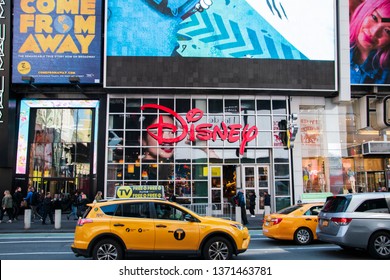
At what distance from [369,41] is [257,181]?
1188 cm

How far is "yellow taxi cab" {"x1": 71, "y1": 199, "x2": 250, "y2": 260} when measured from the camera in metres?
9.20

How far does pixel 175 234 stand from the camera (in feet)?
30.5

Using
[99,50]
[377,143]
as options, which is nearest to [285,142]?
[377,143]

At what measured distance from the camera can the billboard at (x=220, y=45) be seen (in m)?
24.5

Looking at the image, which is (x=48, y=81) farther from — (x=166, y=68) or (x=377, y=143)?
(x=377, y=143)

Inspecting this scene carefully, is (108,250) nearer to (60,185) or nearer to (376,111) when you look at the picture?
(60,185)

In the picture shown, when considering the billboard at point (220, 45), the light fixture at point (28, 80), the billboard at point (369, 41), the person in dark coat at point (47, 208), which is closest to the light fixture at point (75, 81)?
the billboard at point (220, 45)

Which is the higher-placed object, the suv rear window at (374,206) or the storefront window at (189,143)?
the storefront window at (189,143)

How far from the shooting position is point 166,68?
80.4ft

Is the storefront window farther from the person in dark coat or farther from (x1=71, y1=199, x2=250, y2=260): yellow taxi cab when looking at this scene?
(x1=71, y1=199, x2=250, y2=260): yellow taxi cab

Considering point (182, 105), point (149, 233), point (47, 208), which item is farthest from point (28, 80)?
point (149, 233)

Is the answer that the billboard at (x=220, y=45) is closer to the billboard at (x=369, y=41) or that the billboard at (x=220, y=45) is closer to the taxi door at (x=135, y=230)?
the billboard at (x=369, y=41)

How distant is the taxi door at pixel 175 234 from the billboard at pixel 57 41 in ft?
55.1

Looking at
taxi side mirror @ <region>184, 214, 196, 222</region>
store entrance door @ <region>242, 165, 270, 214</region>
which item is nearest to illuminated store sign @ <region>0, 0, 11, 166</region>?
store entrance door @ <region>242, 165, 270, 214</region>
